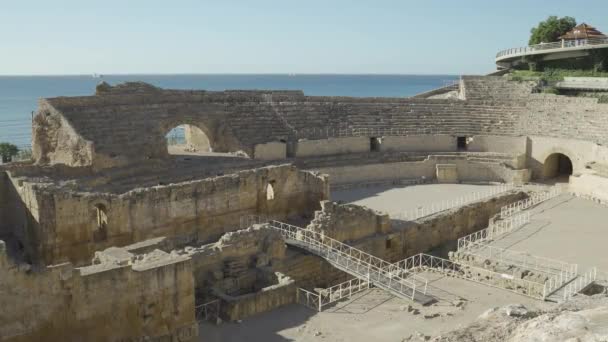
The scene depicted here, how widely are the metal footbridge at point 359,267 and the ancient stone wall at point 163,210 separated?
1606mm

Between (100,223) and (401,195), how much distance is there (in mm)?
13295

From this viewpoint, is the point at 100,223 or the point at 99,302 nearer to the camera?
the point at 99,302

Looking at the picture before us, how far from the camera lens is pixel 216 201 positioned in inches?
725

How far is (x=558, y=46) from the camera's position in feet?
135

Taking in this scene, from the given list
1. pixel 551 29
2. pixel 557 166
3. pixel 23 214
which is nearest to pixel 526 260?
pixel 23 214

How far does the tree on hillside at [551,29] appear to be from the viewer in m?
46.4

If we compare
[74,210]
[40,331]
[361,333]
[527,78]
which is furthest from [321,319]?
[527,78]

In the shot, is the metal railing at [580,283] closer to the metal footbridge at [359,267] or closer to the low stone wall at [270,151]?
the metal footbridge at [359,267]

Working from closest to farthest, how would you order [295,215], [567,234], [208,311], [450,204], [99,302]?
[99,302] → [208,311] → [567,234] → [295,215] → [450,204]

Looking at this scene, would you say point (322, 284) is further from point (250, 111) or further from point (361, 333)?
point (250, 111)

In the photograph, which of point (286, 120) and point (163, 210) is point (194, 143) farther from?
point (163, 210)

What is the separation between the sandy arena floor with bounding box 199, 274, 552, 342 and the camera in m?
12.5

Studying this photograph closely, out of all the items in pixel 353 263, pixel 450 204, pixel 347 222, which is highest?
pixel 347 222

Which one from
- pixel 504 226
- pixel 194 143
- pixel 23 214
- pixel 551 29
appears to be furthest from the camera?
pixel 551 29
